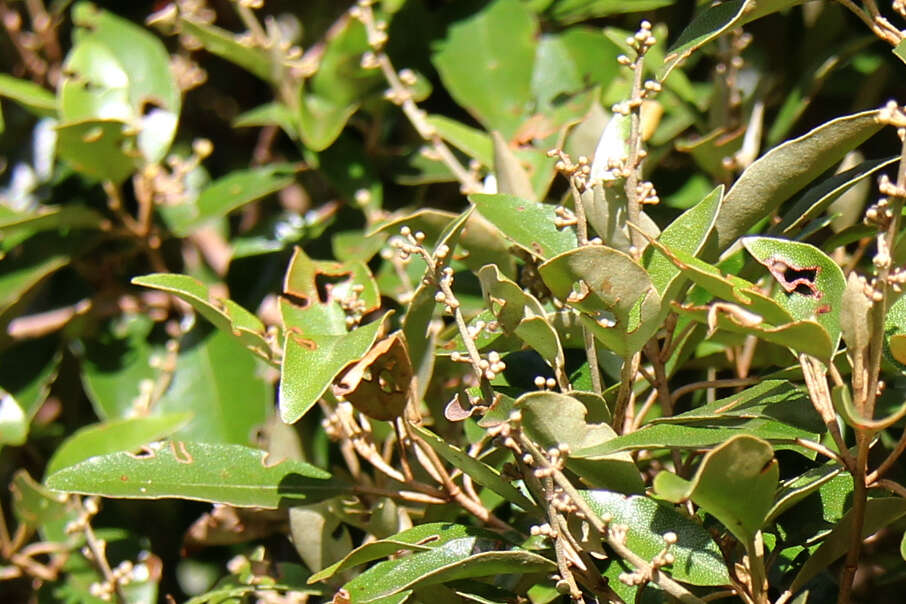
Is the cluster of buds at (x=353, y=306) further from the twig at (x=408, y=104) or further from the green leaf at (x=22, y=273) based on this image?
the green leaf at (x=22, y=273)

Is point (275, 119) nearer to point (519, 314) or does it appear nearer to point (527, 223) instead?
point (527, 223)

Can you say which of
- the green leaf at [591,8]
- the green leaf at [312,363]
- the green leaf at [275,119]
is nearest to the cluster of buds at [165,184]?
the green leaf at [275,119]

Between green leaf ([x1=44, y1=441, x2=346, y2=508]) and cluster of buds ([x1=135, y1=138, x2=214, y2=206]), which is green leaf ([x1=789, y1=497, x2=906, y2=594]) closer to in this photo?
green leaf ([x1=44, y1=441, x2=346, y2=508])

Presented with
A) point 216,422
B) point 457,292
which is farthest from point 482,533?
point 216,422

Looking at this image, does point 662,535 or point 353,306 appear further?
point 353,306

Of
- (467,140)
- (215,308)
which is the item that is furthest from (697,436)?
(467,140)
